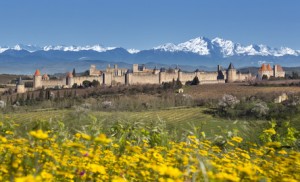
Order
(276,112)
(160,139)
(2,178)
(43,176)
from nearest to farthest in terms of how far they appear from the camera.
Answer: (43,176) < (2,178) < (160,139) < (276,112)

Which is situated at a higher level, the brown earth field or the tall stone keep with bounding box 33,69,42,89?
the tall stone keep with bounding box 33,69,42,89

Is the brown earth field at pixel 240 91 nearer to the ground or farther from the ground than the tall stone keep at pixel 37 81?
nearer to the ground

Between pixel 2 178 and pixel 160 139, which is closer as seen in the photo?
pixel 2 178

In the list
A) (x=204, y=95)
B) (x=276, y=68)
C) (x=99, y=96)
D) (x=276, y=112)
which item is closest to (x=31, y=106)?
(x=99, y=96)

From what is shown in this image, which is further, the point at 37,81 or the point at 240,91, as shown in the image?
the point at 37,81

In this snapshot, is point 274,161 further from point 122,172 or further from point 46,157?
point 46,157

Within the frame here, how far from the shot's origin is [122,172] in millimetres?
4102

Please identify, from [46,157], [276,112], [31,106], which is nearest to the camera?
[46,157]

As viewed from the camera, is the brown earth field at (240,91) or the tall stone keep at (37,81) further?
the tall stone keep at (37,81)

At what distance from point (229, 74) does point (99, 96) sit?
51.5 meters

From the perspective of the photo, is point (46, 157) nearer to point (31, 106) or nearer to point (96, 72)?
Result: point (31, 106)

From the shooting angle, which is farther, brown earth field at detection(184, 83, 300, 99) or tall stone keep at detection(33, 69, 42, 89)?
tall stone keep at detection(33, 69, 42, 89)

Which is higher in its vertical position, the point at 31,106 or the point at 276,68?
the point at 276,68

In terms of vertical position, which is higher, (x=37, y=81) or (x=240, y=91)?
(x=37, y=81)
